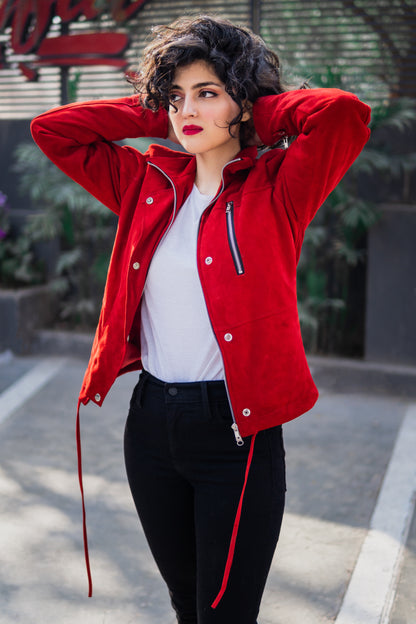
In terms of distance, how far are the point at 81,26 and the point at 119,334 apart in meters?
5.14

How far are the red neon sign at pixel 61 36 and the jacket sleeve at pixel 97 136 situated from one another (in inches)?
169

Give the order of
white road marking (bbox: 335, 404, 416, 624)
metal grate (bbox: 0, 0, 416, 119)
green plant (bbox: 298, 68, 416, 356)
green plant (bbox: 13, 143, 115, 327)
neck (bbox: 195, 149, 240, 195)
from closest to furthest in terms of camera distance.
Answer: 1. neck (bbox: 195, 149, 240, 195)
2. white road marking (bbox: 335, 404, 416, 624)
3. green plant (bbox: 298, 68, 416, 356)
4. metal grate (bbox: 0, 0, 416, 119)
5. green plant (bbox: 13, 143, 115, 327)

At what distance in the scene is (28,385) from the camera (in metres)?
5.24

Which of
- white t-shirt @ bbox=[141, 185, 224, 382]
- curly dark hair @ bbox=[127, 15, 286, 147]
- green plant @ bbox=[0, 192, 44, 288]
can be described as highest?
curly dark hair @ bbox=[127, 15, 286, 147]

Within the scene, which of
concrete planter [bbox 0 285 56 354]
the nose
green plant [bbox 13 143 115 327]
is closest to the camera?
the nose

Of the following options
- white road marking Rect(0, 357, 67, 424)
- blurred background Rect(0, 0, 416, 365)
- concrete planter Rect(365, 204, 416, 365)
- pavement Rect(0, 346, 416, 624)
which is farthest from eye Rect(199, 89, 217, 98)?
concrete planter Rect(365, 204, 416, 365)

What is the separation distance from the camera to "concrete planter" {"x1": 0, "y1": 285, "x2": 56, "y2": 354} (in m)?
5.94

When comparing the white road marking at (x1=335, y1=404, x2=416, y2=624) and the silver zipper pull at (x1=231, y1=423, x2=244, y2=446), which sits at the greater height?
the silver zipper pull at (x1=231, y1=423, x2=244, y2=446)

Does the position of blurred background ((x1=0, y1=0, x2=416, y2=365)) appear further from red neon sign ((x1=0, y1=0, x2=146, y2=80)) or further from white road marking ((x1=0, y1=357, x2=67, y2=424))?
white road marking ((x1=0, y1=357, x2=67, y2=424))

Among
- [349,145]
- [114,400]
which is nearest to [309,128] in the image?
[349,145]

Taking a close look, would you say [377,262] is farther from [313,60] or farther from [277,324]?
[277,324]

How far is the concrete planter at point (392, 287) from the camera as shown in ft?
16.7

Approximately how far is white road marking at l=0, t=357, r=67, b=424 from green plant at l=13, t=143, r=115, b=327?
1.91 feet

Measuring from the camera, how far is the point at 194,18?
1.87 m
